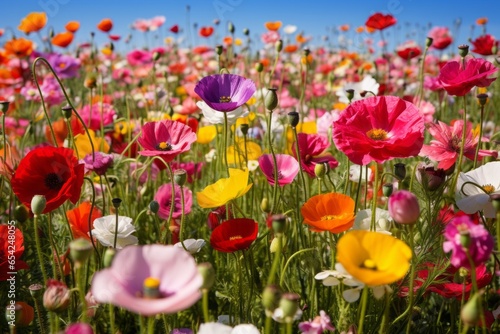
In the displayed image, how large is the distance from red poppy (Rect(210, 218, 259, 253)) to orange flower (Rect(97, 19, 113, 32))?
2825 mm

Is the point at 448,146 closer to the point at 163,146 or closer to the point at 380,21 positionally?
the point at 163,146

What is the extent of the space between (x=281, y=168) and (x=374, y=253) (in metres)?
0.58

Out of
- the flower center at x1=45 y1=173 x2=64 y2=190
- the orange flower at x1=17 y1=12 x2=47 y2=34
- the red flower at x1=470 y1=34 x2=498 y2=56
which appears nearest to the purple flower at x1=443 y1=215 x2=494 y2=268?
the flower center at x1=45 y1=173 x2=64 y2=190

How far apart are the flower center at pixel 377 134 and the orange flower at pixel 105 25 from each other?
9.16 ft

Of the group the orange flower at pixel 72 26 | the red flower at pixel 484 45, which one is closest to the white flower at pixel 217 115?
the red flower at pixel 484 45

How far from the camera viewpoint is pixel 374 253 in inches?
28.9

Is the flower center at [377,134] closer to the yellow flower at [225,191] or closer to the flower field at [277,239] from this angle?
the flower field at [277,239]

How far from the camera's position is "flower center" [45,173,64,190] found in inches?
42.5

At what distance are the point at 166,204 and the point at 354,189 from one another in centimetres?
51

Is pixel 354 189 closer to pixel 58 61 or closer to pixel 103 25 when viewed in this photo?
pixel 58 61

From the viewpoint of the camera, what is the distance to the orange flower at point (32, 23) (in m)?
3.00

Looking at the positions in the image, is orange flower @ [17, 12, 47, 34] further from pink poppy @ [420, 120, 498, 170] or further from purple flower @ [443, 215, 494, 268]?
purple flower @ [443, 215, 494, 268]

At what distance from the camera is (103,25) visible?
3.51m

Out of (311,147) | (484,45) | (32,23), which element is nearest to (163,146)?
(311,147)
